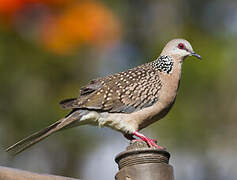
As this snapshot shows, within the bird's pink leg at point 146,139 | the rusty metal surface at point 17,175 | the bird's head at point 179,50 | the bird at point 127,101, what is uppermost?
the bird's head at point 179,50

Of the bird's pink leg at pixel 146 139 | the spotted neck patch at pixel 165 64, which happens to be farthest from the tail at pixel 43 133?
the spotted neck patch at pixel 165 64

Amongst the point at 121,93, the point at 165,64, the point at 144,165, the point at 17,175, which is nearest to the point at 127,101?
the point at 121,93

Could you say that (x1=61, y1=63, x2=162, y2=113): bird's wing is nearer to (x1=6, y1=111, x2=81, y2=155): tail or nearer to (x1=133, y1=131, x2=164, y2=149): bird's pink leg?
(x1=6, y1=111, x2=81, y2=155): tail

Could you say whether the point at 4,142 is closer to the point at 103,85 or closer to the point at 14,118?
the point at 14,118

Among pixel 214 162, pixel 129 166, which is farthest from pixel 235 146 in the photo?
pixel 129 166

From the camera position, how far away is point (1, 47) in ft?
27.8

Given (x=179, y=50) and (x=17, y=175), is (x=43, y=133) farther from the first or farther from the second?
(x=179, y=50)

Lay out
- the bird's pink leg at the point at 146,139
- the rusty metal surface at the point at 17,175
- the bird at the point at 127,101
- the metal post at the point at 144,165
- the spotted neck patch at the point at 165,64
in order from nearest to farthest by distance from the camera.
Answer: the rusty metal surface at the point at 17,175, the metal post at the point at 144,165, the bird's pink leg at the point at 146,139, the bird at the point at 127,101, the spotted neck patch at the point at 165,64

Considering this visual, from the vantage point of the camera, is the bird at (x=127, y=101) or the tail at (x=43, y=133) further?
the bird at (x=127, y=101)

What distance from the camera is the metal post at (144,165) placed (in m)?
3.04

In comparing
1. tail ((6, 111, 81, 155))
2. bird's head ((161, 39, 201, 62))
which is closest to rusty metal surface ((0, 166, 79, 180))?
tail ((6, 111, 81, 155))

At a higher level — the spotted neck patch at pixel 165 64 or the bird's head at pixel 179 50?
the bird's head at pixel 179 50

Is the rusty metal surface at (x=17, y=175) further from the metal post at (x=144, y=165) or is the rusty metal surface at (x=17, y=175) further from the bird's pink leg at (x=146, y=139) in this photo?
the bird's pink leg at (x=146, y=139)

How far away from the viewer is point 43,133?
4.05 metres
